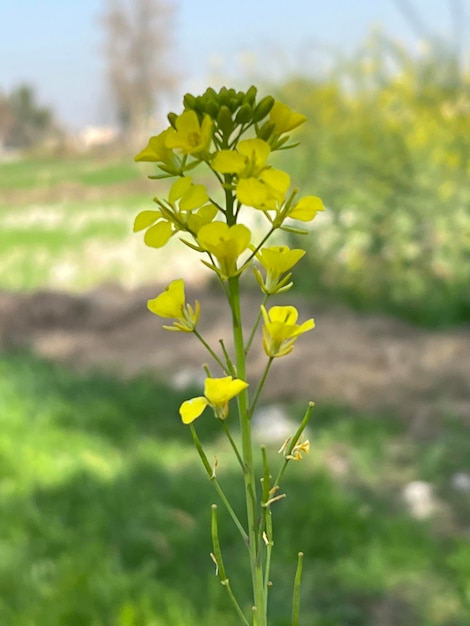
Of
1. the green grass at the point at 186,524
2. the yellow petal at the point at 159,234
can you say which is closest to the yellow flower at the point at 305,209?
the yellow petal at the point at 159,234

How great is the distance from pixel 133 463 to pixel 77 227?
8744mm

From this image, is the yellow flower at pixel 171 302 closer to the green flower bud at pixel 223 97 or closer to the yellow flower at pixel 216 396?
the yellow flower at pixel 216 396

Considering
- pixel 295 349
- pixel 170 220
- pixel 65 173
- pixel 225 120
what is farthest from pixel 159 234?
pixel 65 173

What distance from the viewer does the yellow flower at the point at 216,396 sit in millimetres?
675

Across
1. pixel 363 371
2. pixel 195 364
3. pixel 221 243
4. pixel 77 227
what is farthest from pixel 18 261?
pixel 221 243

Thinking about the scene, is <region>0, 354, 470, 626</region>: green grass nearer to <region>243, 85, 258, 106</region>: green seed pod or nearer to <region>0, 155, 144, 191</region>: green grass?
<region>243, 85, 258, 106</region>: green seed pod

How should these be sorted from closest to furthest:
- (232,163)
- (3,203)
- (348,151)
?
(232,163)
(348,151)
(3,203)

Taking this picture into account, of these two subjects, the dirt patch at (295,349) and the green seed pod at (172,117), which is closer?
the green seed pod at (172,117)

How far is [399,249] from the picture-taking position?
258 inches

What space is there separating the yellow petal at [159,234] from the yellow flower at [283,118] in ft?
0.47

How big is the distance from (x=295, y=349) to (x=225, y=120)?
201 inches

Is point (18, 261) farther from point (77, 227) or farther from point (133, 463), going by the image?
point (133, 463)

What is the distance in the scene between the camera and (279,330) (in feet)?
2.37

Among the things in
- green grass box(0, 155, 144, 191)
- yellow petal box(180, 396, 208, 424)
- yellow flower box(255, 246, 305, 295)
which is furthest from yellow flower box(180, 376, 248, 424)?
green grass box(0, 155, 144, 191)
